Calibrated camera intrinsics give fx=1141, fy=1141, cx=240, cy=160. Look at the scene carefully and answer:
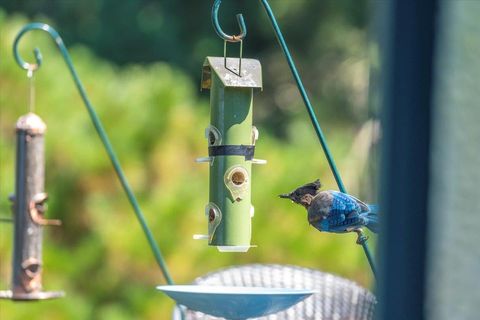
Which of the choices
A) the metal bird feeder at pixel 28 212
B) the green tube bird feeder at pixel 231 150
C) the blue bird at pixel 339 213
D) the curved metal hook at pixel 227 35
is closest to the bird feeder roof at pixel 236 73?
the green tube bird feeder at pixel 231 150

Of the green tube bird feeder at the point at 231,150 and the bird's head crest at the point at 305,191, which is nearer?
the bird's head crest at the point at 305,191

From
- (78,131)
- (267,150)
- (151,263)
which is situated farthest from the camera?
(267,150)

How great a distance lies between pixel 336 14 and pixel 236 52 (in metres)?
0.96

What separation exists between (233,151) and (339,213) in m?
0.32

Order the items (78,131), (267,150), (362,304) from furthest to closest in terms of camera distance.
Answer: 1. (267,150)
2. (78,131)
3. (362,304)

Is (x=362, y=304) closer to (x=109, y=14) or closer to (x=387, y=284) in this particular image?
(x=387, y=284)

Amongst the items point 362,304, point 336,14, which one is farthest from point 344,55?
Answer: point 362,304

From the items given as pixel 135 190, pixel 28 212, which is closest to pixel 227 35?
pixel 28 212

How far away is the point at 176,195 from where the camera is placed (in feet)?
14.8

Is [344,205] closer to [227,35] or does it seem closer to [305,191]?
[305,191]

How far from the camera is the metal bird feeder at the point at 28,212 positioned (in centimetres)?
276

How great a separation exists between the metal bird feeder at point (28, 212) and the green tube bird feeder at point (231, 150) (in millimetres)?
1071

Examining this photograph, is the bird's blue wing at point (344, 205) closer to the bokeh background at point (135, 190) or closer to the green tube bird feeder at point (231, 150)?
the green tube bird feeder at point (231, 150)

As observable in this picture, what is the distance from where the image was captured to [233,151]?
5.75 ft
